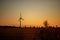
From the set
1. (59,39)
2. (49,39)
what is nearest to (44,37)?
(49,39)

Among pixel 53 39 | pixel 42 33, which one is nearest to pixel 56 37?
pixel 53 39

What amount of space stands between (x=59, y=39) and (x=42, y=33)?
2362 mm

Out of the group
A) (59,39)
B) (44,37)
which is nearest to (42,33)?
(44,37)

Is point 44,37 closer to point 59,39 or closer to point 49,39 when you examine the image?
point 49,39

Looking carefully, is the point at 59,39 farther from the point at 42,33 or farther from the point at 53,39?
the point at 42,33

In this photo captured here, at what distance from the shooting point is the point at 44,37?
17.2 m

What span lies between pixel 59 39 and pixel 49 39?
109 centimetres

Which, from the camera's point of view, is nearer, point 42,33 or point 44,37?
point 44,37

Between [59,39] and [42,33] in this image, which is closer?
[59,39]

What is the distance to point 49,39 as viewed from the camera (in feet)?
56.1

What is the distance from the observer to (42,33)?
60.0 feet

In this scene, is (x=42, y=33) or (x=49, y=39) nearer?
(x=49, y=39)

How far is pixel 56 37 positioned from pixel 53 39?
0.46 meters

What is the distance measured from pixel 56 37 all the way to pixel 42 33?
5.62 feet
